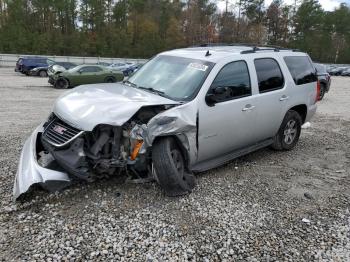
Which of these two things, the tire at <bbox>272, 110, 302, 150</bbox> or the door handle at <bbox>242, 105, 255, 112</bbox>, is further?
the tire at <bbox>272, 110, 302, 150</bbox>

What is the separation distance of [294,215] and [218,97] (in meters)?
1.76

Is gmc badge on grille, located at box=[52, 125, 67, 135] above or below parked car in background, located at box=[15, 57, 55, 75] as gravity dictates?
above

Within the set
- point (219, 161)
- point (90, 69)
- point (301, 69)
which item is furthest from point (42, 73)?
point (219, 161)

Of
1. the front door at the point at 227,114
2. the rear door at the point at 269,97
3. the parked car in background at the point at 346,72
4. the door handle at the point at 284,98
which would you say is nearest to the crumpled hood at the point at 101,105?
→ the front door at the point at 227,114

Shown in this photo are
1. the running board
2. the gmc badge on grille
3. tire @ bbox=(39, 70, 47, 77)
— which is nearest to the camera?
the gmc badge on grille

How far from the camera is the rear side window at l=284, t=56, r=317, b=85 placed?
6.11 metres

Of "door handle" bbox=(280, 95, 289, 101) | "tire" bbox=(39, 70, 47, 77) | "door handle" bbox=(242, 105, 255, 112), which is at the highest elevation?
"door handle" bbox=(280, 95, 289, 101)

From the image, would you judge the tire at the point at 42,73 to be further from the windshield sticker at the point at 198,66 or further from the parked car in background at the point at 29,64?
the windshield sticker at the point at 198,66

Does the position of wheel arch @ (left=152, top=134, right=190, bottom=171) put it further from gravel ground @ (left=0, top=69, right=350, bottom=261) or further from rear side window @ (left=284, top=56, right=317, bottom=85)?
rear side window @ (left=284, top=56, right=317, bottom=85)

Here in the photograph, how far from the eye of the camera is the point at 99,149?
395 cm

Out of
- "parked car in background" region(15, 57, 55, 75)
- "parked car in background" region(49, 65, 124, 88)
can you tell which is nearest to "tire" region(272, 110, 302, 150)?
"parked car in background" region(49, 65, 124, 88)

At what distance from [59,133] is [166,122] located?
1.32m

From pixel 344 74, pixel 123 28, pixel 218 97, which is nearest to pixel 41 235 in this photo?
pixel 218 97

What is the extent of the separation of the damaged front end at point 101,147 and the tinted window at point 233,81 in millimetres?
646
